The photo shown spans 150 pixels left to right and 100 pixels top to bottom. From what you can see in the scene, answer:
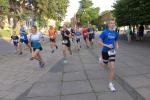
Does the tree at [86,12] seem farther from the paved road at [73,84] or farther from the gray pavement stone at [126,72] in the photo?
the paved road at [73,84]

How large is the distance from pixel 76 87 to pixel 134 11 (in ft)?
78.8

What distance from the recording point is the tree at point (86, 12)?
13725cm

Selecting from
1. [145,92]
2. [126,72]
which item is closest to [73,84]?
[145,92]

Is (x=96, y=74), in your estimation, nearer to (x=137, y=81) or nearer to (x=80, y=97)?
(x=137, y=81)

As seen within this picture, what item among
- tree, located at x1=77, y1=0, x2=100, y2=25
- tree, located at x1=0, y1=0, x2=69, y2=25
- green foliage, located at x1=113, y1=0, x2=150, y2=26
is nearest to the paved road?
green foliage, located at x1=113, y1=0, x2=150, y2=26

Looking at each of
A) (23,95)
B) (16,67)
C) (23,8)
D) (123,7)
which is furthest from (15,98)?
(23,8)

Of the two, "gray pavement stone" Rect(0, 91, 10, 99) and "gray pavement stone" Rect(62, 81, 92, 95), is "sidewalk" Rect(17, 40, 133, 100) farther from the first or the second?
"gray pavement stone" Rect(0, 91, 10, 99)


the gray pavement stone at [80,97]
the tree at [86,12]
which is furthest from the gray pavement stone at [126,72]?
the tree at [86,12]

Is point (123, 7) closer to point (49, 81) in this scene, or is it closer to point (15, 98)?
point (49, 81)

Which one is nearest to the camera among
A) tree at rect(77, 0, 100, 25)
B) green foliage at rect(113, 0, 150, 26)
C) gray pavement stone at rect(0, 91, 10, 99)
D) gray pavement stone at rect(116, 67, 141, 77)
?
gray pavement stone at rect(0, 91, 10, 99)

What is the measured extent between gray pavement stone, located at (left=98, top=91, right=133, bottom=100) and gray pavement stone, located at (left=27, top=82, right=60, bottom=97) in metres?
1.23

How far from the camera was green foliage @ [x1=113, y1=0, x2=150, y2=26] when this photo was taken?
2966cm

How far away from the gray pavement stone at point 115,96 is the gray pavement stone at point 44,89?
48.4 inches

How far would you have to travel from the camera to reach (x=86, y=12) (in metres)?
142
